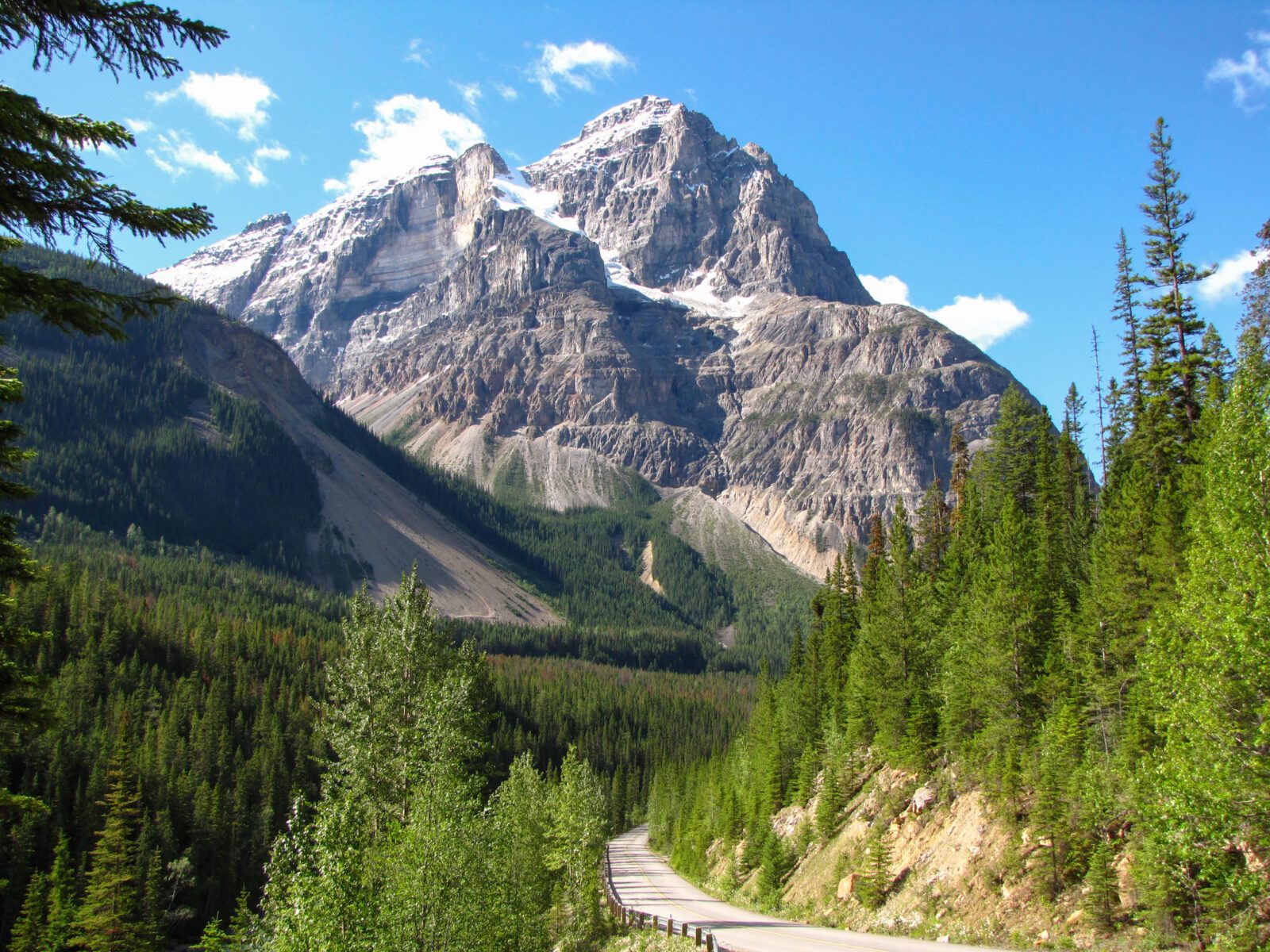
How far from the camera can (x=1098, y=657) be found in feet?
114

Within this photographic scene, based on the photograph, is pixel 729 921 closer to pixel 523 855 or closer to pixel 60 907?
pixel 523 855

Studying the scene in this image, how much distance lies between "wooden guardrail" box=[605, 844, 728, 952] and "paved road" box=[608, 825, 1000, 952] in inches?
19.8

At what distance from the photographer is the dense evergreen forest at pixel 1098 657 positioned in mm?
19516

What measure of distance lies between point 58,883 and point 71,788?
88.7 feet

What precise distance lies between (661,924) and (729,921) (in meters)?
3.11

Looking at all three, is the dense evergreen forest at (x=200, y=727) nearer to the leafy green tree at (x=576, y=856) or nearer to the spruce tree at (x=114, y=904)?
the spruce tree at (x=114, y=904)

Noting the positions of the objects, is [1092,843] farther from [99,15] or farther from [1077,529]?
[99,15]

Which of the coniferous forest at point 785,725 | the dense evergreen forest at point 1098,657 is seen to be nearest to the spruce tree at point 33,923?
the coniferous forest at point 785,725

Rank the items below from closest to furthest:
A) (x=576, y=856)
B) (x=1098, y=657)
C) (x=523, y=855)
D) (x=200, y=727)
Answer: (x=1098, y=657) → (x=523, y=855) → (x=576, y=856) → (x=200, y=727)

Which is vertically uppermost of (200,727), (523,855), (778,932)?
(778,932)

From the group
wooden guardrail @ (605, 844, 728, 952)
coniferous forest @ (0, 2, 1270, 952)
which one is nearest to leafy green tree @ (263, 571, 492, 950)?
coniferous forest @ (0, 2, 1270, 952)

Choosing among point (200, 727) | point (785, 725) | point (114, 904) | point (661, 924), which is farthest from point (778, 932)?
point (200, 727)

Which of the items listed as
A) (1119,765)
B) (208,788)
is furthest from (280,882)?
(208,788)

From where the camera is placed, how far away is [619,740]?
486ft
